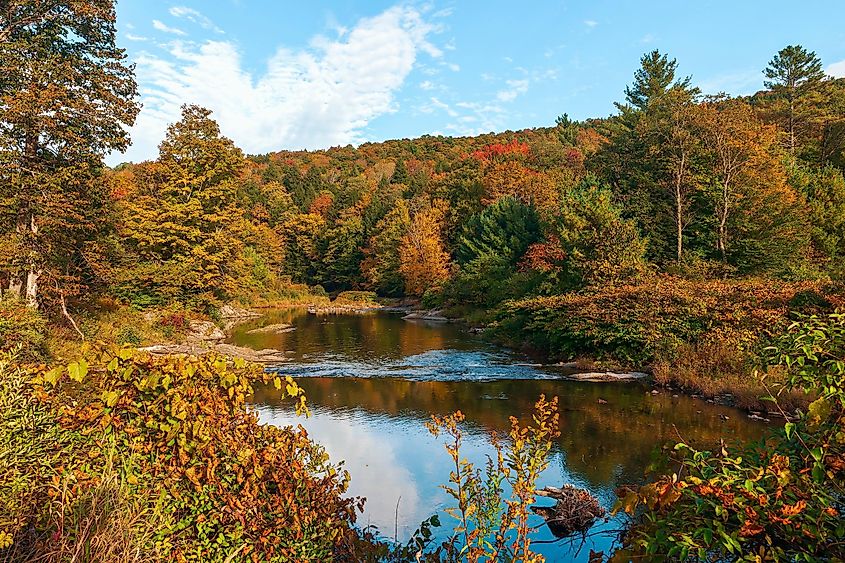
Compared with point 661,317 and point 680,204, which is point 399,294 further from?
point 661,317

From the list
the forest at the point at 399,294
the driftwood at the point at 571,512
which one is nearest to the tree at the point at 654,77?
the forest at the point at 399,294

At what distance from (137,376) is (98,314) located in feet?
71.7

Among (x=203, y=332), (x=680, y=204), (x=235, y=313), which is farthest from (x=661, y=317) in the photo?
(x=235, y=313)

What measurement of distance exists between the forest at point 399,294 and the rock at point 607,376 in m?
0.72

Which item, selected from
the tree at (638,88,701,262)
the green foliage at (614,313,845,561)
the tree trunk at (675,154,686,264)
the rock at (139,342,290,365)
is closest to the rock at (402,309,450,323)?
the tree trunk at (675,154,686,264)

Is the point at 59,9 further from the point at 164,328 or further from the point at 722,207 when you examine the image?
the point at 722,207

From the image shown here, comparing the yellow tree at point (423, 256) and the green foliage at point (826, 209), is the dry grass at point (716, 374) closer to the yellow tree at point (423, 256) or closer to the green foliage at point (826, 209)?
the green foliage at point (826, 209)

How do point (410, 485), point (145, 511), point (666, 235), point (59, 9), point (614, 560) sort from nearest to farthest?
point (614, 560)
point (145, 511)
point (410, 485)
point (59, 9)
point (666, 235)

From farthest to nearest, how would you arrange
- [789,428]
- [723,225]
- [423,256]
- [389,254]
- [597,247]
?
[389,254] < [423,256] < [723,225] < [597,247] < [789,428]

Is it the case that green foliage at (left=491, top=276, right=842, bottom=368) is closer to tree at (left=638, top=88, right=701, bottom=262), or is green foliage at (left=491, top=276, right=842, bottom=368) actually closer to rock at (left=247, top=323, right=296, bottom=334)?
tree at (left=638, top=88, right=701, bottom=262)

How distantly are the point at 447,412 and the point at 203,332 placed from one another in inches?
663

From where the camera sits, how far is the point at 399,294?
52.8 metres

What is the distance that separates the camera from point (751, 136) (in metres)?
25.5

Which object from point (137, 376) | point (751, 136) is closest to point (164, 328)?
point (137, 376)
